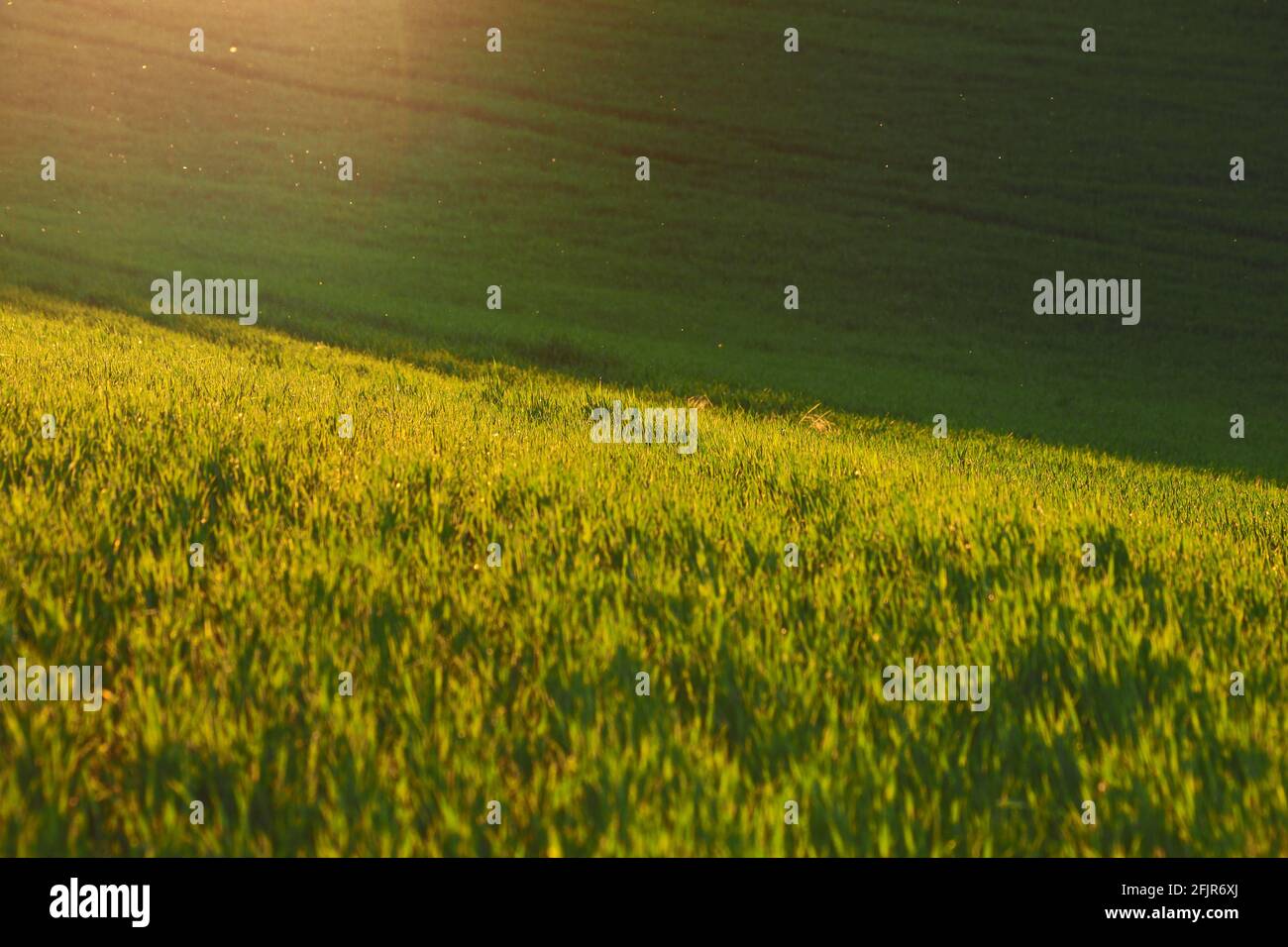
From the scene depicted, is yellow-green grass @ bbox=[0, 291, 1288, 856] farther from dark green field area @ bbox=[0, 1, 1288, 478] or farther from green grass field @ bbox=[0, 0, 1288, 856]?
dark green field area @ bbox=[0, 1, 1288, 478]

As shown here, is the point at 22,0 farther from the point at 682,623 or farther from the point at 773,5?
the point at 682,623

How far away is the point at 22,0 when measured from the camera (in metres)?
45.9

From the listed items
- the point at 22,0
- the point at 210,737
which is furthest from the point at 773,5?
the point at 210,737

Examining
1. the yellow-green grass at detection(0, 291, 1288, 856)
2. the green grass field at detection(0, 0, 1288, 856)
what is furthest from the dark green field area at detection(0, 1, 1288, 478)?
the yellow-green grass at detection(0, 291, 1288, 856)

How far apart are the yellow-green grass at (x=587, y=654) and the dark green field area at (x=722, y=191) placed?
1207 centimetres

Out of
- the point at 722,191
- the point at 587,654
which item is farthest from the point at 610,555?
the point at 722,191

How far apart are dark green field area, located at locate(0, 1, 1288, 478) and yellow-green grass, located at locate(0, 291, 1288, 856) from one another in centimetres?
1207

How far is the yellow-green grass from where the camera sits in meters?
2.68

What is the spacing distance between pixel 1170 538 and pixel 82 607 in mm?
5490

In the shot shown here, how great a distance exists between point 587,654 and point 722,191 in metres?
33.8

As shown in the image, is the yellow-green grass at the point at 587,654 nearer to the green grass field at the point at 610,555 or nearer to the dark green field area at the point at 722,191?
the green grass field at the point at 610,555

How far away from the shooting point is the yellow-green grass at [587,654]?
268cm

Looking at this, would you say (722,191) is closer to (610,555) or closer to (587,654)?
(610,555)

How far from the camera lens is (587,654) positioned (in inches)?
138
